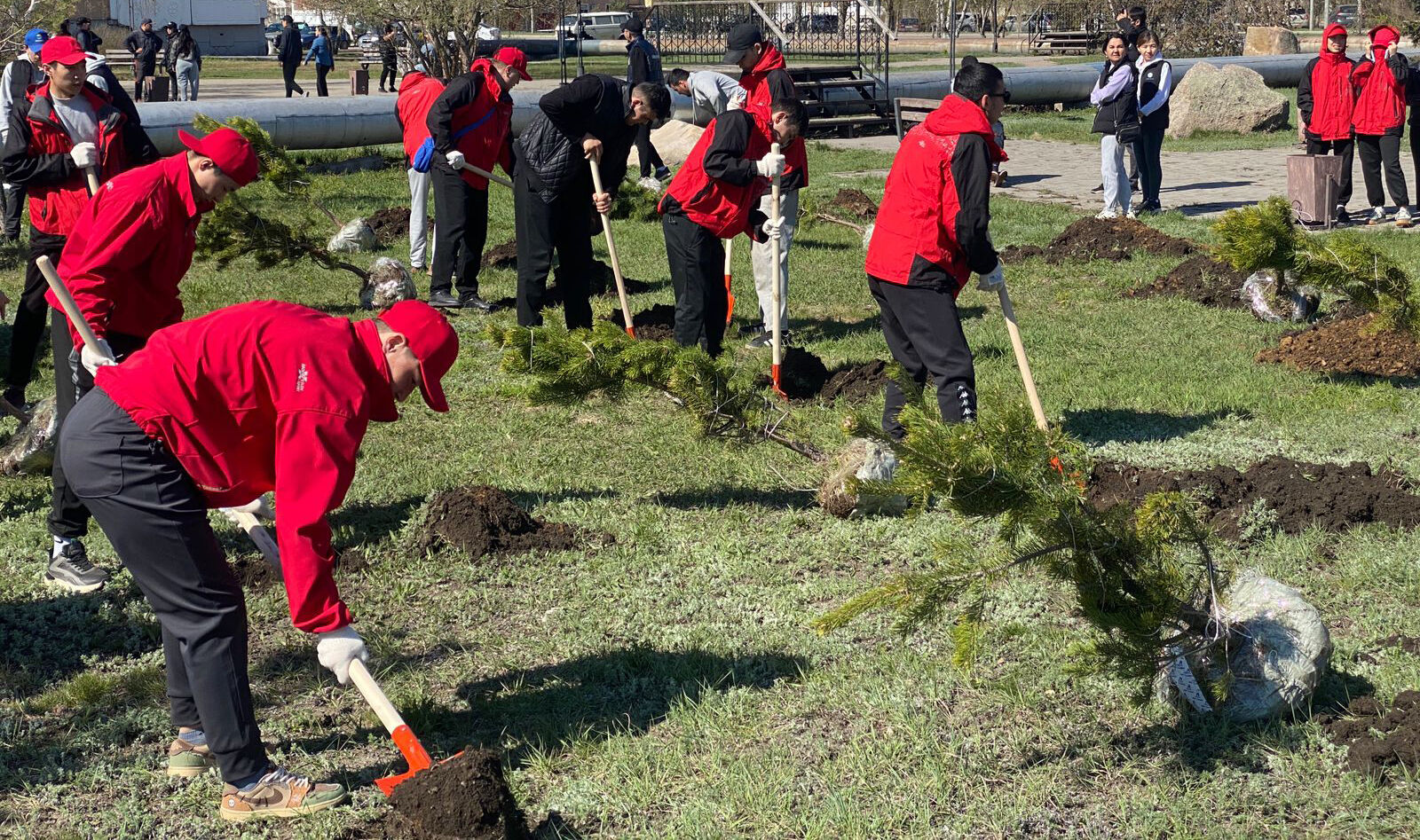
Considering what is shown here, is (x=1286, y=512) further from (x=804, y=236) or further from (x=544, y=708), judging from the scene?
(x=804, y=236)

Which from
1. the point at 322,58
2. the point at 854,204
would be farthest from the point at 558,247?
the point at 322,58

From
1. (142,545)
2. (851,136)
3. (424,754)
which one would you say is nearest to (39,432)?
(142,545)

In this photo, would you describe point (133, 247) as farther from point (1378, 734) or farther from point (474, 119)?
point (474, 119)

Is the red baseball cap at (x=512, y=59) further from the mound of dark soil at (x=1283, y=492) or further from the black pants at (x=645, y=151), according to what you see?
the black pants at (x=645, y=151)

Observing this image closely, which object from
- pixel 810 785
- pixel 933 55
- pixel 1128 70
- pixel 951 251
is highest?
pixel 933 55

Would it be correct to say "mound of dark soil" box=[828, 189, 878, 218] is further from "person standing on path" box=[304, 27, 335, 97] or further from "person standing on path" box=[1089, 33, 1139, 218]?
"person standing on path" box=[304, 27, 335, 97]

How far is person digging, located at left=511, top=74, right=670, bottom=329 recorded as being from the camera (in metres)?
8.71

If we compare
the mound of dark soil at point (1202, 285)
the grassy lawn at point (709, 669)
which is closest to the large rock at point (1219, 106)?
the mound of dark soil at point (1202, 285)

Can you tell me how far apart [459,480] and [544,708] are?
255 centimetres

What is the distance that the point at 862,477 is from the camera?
613cm

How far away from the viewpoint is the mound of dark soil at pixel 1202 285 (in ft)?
33.6

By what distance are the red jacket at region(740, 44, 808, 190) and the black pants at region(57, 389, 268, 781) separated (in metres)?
5.46

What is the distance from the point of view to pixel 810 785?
3.95 metres

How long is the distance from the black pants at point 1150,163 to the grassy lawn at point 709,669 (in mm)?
6911
